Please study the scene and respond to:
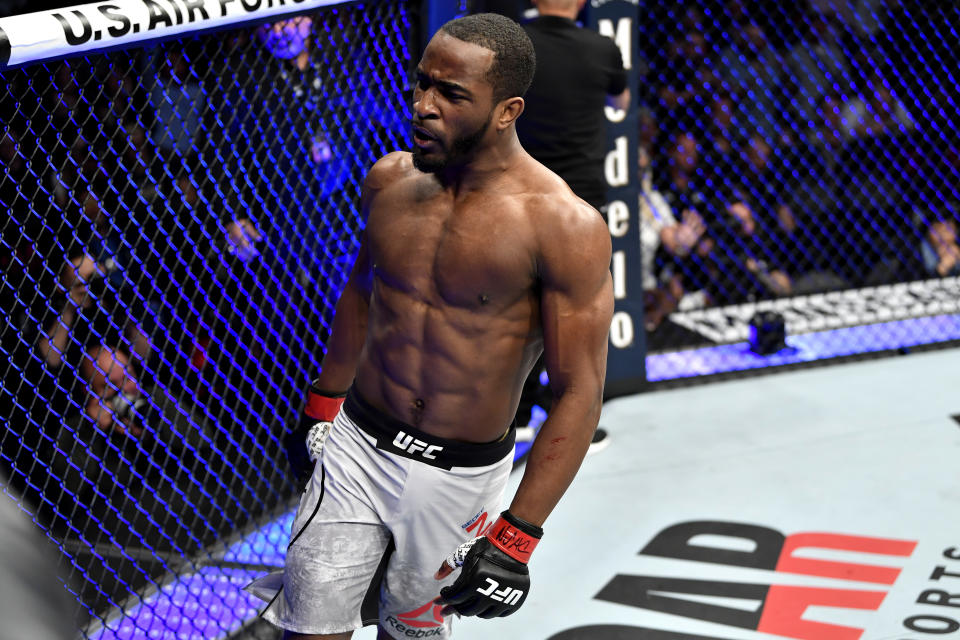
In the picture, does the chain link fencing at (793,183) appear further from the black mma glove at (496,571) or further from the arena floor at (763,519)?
the black mma glove at (496,571)

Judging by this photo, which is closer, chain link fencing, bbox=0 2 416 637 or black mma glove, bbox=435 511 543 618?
black mma glove, bbox=435 511 543 618

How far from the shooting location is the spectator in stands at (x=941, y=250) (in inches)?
220

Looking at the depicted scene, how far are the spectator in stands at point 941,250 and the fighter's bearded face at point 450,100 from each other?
4194mm

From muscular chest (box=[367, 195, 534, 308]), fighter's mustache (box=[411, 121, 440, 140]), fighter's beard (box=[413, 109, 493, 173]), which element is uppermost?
fighter's mustache (box=[411, 121, 440, 140])

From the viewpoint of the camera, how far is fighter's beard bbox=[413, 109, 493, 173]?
6.65 feet

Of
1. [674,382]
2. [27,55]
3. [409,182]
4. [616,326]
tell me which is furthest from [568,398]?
[674,382]

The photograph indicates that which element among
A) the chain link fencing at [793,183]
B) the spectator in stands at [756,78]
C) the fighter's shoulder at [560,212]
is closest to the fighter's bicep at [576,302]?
the fighter's shoulder at [560,212]

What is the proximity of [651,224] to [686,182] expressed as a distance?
283mm

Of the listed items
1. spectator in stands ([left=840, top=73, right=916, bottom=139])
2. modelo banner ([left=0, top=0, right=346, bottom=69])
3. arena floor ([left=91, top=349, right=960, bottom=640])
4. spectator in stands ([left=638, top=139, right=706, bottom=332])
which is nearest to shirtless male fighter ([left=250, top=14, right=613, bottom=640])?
modelo banner ([left=0, top=0, right=346, bottom=69])

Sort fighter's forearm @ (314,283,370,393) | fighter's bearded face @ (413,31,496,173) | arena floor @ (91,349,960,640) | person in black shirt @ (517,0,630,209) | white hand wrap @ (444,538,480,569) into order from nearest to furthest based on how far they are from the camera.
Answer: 1. fighter's bearded face @ (413,31,496,173)
2. white hand wrap @ (444,538,480,569)
3. fighter's forearm @ (314,283,370,393)
4. arena floor @ (91,349,960,640)
5. person in black shirt @ (517,0,630,209)

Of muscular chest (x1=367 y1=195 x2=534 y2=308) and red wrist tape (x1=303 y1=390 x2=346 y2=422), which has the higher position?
muscular chest (x1=367 y1=195 x2=534 y2=308)

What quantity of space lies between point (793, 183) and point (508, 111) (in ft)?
13.4

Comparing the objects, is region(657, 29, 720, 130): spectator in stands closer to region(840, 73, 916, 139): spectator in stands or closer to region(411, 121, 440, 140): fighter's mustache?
region(840, 73, 916, 139): spectator in stands

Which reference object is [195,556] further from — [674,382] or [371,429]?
[674,382]
